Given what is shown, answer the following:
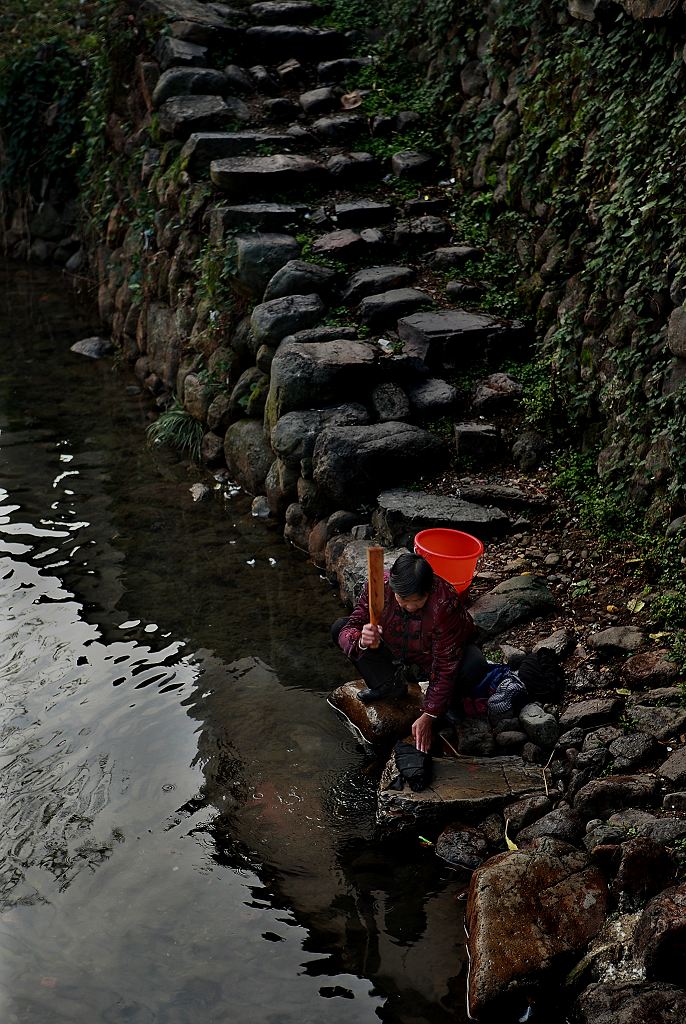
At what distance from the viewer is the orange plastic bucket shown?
Result: 6.02 m

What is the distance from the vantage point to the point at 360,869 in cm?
491

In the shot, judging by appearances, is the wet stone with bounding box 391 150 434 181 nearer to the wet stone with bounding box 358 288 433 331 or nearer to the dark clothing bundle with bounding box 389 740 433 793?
the wet stone with bounding box 358 288 433 331

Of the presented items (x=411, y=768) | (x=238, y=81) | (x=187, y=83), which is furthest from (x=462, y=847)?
(x=238, y=81)

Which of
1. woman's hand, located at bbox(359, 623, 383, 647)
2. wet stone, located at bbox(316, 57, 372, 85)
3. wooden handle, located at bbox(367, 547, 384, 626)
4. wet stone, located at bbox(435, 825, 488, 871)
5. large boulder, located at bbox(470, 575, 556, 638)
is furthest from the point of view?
wet stone, located at bbox(316, 57, 372, 85)

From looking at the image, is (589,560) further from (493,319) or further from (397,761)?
(493,319)

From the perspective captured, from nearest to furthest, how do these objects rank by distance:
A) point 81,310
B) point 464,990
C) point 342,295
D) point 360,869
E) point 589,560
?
1. point 464,990
2. point 360,869
3. point 589,560
4. point 342,295
5. point 81,310

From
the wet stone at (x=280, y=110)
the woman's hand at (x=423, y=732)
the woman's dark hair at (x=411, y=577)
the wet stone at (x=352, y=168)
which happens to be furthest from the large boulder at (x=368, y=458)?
the wet stone at (x=280, y=110)

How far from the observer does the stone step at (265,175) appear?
1002 cm

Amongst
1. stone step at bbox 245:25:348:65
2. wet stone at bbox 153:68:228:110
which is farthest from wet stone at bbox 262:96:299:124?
stone step at bbox 245:25:348:65

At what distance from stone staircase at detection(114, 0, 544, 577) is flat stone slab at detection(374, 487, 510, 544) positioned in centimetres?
2

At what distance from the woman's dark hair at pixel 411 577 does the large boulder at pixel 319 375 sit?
3045 millimetres

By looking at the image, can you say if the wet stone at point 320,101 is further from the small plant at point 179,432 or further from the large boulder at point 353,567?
the large boulder at point 353,567

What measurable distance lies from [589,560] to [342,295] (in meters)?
3.73

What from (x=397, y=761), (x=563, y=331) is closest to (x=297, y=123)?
(x=563, y=331)
